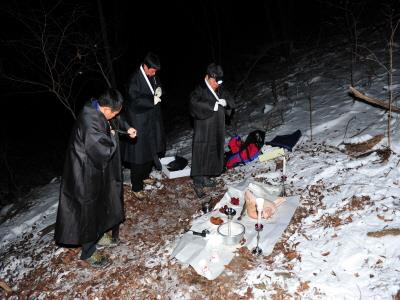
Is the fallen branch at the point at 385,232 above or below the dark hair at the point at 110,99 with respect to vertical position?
below

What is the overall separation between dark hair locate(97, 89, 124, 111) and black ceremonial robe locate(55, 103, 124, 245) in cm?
15

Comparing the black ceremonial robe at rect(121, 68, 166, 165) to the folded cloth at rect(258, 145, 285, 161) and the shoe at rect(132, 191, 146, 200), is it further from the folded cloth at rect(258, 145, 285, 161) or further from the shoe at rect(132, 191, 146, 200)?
the folded cloth at rect(258, 145, 285, 161)

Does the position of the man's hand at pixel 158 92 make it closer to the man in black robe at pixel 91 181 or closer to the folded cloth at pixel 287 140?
the man in black robe at pixel 91 181

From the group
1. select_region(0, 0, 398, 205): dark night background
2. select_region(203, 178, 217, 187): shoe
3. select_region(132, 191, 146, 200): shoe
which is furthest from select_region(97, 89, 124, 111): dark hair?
select_region(0, 0, 398, 205): dark night background

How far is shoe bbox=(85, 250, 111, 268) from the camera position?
4.86 m

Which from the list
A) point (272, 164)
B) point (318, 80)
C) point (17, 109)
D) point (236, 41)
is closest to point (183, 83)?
point (236, 41)

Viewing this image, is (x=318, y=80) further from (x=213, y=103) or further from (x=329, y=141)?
(x=213, y=103)

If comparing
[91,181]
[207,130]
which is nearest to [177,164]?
[207,130]

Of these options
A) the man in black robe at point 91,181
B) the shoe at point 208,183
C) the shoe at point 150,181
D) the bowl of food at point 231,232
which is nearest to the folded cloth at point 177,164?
the shoe at point 150,181

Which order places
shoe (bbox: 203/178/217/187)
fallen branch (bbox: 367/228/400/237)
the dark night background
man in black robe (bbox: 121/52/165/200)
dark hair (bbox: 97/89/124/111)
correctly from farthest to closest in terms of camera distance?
the dark night background
shoe (bbox: 203/178/217/187)
man in black robe (bbox: 121/52/165/200)
fallen branch (bbox: 367/228/400/237)
dark hair (bbox: 97/89/124/111)

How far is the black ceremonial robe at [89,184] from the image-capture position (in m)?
4.15

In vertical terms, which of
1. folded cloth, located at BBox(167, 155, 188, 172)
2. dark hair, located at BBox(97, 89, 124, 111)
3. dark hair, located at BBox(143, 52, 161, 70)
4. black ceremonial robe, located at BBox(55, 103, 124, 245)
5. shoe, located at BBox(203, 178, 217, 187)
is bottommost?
shoe, located at BBox(203, 178, 217, 187)

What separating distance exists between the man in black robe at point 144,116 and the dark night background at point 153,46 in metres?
4.49

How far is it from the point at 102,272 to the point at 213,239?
1.62m
